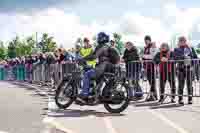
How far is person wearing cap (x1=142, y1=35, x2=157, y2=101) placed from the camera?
1434 cm

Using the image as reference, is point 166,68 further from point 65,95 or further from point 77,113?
point 77,113

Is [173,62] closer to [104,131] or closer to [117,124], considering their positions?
[117,124]

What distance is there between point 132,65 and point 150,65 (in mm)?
780

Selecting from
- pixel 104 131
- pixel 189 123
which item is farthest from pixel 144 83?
pixel 104 131

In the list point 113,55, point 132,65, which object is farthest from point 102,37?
point 132,65

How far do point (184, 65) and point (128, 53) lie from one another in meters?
2.40

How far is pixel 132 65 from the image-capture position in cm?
1500

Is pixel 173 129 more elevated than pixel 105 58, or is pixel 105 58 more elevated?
pixel 105 58

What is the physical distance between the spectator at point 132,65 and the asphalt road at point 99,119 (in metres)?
1.23

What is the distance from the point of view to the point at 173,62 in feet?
44.7

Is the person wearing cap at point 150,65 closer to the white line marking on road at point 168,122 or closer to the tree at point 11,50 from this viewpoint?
the white line marking on road at point 168,122

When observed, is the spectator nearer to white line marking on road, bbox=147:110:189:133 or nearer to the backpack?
the backpack

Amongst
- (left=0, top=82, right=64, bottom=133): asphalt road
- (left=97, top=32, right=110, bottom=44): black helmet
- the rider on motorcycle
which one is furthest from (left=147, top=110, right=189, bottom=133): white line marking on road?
→ (left=0, top=82, right=64, bottom=133): asphalt road

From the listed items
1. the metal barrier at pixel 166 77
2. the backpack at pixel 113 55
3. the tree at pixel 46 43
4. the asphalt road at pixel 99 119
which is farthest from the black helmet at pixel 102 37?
the tree at pixel 46 43
